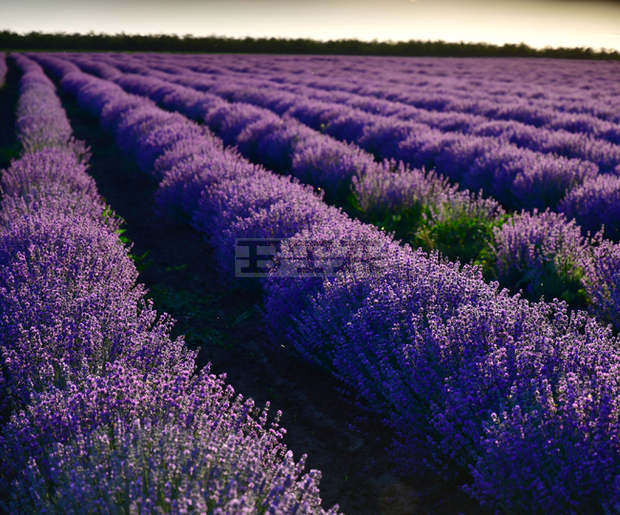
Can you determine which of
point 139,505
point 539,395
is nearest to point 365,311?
point 539,395

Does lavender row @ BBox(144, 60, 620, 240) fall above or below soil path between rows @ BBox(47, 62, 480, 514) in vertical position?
above

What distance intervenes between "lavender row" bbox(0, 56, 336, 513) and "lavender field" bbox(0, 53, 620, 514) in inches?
0.4

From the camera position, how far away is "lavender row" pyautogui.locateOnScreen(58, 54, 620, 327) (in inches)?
148

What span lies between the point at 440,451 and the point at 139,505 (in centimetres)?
133

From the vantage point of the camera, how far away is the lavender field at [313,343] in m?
1.66

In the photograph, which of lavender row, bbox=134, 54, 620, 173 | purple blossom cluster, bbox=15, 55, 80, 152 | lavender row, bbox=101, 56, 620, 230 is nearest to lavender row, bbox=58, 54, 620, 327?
lavender row, bbox=101, 56, 620, 230

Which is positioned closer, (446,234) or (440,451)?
(440,451)

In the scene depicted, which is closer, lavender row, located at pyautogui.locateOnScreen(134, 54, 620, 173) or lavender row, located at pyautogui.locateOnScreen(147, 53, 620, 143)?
lavender row, located at pyautogui.locateOnScreen(134, 54, 620, 173)

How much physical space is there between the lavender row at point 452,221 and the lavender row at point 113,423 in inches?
101

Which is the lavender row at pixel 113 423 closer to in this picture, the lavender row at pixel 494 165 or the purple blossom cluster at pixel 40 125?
the lavender row at pixel 494 165

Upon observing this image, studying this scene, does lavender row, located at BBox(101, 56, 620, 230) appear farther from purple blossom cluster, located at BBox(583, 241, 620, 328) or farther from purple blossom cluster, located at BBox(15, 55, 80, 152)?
purple blossom cluster, located at BBox(15, 55, 80, 152)

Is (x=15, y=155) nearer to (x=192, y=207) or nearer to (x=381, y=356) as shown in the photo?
(x=192, y=207)

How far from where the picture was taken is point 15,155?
8.13 metres

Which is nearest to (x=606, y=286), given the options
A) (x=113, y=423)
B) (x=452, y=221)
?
(x=452, y=221)
